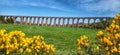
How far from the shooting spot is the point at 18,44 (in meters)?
9.09

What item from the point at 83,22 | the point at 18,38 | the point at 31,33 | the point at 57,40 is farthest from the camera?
the point at 83,22

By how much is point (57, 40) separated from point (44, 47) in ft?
46.1

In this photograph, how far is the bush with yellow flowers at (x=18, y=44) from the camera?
8.89 meters

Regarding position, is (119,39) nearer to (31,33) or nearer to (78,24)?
(31,33)

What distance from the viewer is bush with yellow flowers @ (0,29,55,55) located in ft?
29.2

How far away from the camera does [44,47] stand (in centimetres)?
995

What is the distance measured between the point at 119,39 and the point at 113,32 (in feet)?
1.20

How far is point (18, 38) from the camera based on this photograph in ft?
30.2

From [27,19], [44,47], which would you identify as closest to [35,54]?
[44,47]

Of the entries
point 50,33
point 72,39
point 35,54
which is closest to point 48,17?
point 50,33

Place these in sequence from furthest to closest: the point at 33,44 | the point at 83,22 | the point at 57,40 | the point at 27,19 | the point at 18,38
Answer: the point at 27,19 < the point at 83,22 < the point at 57,40 < the point at 33,44 < the point at 18,38

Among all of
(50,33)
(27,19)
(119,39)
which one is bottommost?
(27,19)

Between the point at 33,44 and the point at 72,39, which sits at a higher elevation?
the point at 33,44

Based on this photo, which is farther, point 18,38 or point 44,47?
point 44,47
